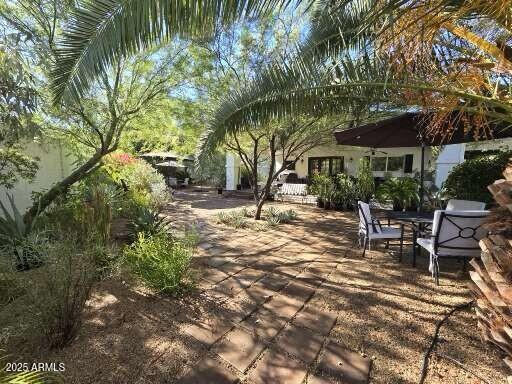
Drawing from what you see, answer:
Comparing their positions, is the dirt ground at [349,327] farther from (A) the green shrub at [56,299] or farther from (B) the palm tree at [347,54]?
(B) the palm tree at [347,54]

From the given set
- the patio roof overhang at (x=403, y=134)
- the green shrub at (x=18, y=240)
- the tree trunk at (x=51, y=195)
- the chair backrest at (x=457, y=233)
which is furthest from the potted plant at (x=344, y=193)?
the green shrub at (x=18, y=240)

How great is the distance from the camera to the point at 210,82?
7.99 metres

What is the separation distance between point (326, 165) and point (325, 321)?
57.5 ft

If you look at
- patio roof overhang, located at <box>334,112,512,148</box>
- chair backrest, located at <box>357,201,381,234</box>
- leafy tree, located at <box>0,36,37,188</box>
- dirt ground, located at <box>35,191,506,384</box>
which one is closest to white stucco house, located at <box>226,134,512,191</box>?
patio roof overhang, located at <box>334,112,512,148</box>

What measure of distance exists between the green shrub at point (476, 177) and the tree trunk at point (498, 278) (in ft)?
20.5

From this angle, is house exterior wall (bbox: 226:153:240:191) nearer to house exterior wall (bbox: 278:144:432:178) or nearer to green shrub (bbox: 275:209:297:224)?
house exterior wall (bbox: 278:144:432:178)

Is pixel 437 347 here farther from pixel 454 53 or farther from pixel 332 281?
pixel 454 53

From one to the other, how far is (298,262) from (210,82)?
5.54 metres

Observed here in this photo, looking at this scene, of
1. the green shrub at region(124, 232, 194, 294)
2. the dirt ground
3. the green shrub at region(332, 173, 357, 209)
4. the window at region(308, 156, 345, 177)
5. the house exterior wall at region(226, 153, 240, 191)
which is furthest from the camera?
the house exterior wall at region(226, 153, 240, 191)

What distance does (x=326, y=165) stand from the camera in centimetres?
1984

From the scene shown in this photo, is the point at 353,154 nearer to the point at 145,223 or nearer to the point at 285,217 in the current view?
the point at 285,217

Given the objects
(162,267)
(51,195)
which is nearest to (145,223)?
(51,195)

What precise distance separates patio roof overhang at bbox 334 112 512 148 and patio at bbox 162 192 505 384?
228 centimetres

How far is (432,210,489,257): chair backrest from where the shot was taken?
3.89 meters
